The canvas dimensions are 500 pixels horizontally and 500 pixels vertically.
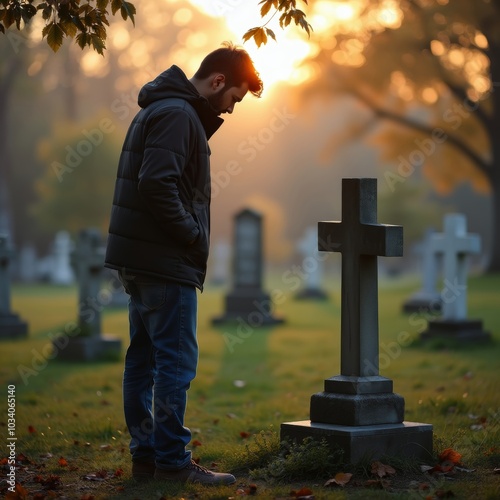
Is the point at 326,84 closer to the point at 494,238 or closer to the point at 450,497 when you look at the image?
the point at 494,238

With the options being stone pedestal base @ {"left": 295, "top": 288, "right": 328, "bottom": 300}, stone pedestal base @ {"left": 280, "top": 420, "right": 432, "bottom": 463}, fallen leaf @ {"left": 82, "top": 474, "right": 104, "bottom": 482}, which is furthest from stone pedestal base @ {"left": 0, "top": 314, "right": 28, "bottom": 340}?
stone pedestal base @ {"left": 295, "top": 288, "right": 328, "bottom": 300}

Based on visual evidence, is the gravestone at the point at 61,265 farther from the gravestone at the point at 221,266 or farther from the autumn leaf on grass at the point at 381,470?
the autumn leaf on grass at the point at 381,470

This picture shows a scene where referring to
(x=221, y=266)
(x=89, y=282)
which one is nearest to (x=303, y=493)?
(x=89, y=282)

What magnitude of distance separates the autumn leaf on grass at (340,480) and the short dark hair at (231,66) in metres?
2.12

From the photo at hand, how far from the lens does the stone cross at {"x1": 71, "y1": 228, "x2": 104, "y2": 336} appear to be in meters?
12.1

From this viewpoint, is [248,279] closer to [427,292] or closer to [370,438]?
[427,292]

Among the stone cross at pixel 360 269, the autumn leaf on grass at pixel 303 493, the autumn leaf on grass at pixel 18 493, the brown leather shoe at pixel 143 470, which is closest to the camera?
the autumn leaf on grass at pixel 303 493

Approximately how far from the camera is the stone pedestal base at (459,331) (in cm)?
1300

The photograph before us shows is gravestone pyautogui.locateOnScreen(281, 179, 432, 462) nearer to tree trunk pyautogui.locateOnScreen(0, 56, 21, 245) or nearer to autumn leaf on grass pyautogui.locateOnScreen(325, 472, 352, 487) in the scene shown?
autumn leaf on grass pyautogui.locateOnScreen(325, 472, 352, 487)

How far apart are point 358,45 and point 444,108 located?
4364mm

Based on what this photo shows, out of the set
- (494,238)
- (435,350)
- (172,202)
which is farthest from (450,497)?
(494,238)

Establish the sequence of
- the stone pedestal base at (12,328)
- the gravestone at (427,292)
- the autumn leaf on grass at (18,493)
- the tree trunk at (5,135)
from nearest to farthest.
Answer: the autumn leaf on grass at (18,493), the stone pedestal base at (12,328), the gravestone at (427,292), the tree trunk at (5,135)

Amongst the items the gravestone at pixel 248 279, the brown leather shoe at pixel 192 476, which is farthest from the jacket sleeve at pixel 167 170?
the gravestone at pixel 248 279

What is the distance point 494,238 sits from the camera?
2834 centimetres
